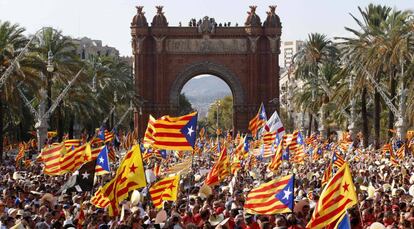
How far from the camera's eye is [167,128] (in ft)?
71.3

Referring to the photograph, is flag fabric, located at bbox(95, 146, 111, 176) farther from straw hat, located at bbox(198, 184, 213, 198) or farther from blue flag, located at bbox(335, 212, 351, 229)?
blue flag, located at bbox(335, 212, 351, 229)

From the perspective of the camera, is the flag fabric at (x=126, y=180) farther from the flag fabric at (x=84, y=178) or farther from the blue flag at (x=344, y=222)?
the blue flag at (x=344, y=222)

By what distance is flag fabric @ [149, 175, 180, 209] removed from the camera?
18.8 m

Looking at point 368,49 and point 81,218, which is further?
point 368,49

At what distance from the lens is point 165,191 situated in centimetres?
1886

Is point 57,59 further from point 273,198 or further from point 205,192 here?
point 273,198

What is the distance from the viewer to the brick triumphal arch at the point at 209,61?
283 feet

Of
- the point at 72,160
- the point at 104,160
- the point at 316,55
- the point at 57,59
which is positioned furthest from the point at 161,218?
the point at 316,55

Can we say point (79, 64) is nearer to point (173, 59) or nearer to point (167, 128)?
point (167, 128)

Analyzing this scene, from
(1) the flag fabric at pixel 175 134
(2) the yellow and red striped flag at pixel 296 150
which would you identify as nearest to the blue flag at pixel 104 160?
(1) the flag fabric at pixel 175 134

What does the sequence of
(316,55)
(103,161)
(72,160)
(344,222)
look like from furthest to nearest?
1. (316,55)
2. (72,160)
3. (103,161)
4. (344,222)

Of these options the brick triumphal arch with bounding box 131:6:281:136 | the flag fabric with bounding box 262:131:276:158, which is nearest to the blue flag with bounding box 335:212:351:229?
the flag fabric with bounding box 262:131:276:158

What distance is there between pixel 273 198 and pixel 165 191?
4317 millimetres

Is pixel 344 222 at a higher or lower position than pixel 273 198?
higher
